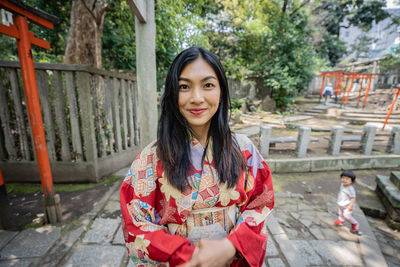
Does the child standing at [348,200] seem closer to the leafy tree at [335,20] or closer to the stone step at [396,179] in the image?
the stone step at [396,179]

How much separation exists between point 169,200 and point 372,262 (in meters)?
2.68

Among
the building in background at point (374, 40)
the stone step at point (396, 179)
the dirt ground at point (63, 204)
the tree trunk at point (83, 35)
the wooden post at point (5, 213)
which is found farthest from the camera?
the building in background at point (374, 40)

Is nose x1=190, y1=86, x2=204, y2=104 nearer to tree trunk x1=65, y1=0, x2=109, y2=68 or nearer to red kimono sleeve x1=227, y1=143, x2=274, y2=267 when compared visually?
red kimono sleeve x1=227, y1=143, x2=274, y2=267

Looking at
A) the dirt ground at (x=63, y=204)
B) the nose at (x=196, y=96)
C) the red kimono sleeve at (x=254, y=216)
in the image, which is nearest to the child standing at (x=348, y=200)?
the red kimono sleeve at (x=254, y=216)

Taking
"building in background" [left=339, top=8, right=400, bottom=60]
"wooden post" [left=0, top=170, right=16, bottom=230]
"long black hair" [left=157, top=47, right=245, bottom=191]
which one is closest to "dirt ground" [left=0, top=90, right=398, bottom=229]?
"wooden post" [left=0, top=170, right=16, bottom=230]

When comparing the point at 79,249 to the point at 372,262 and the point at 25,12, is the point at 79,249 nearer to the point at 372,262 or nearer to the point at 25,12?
the point at 25,12

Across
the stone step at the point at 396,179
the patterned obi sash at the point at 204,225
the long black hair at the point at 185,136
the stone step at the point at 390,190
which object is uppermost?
the long black hair at the point at 185,136

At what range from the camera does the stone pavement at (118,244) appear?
2.19 meters

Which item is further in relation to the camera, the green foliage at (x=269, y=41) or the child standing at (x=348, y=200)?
the green foliage at (x=269, y=41)

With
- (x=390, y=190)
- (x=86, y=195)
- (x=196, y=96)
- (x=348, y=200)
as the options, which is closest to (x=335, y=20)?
(x=390, y=190)

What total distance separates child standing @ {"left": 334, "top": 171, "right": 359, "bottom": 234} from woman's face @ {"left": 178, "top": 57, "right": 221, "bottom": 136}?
9.14 ft

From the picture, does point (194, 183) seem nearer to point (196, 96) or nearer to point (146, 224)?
point (146, 224)

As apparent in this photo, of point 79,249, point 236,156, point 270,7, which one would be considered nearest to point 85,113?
point 79,249

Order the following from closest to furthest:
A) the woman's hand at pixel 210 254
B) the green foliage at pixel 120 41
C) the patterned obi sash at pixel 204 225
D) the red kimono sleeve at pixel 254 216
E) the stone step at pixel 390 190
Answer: the woman's hand at pixel 210 254 < the red kimono sleeve at pixel 254 216 < the patterned obi sash at pixel 204 225 < the stone step at pixel 390 190 < the green foliage at pixel 120 41
